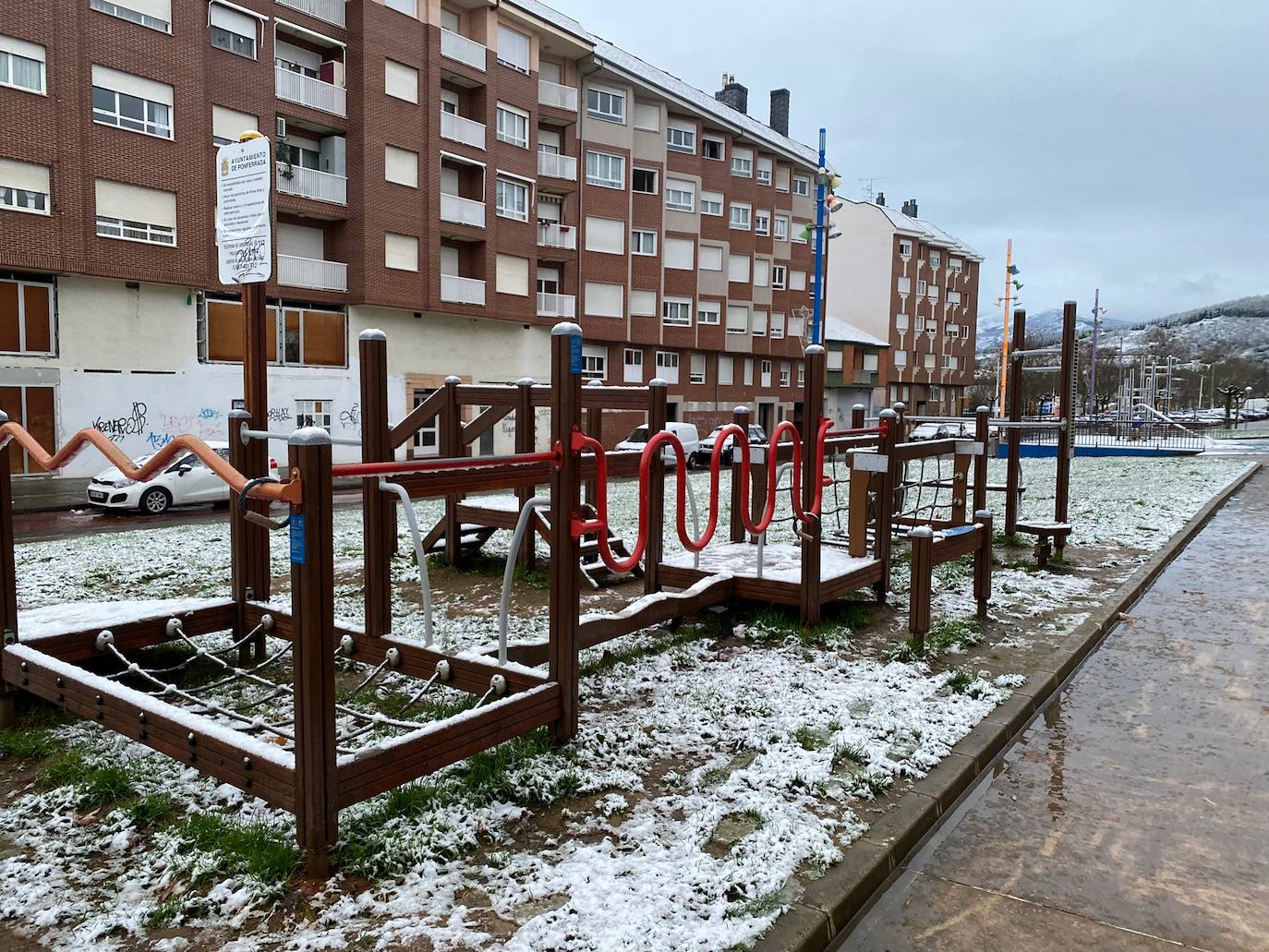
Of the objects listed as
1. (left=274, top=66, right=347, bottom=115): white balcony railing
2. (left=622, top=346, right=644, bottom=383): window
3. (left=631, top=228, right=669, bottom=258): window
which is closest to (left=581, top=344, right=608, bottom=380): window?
(left=622, top=346, right=644, bottom=383): window

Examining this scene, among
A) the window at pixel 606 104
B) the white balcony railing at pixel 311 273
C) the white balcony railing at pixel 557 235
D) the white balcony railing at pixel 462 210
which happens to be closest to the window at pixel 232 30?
the white balcony railing at pixel 311 273

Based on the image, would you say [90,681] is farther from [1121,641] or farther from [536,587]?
[1121,641]

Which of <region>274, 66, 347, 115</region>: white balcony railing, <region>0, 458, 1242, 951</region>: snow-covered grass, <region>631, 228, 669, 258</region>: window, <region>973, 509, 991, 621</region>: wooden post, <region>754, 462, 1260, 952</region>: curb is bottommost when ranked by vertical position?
<region>754, 462, 1260, 952</region>: curb

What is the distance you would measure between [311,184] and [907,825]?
95.7ft

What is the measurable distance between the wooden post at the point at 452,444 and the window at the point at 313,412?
20.9 metres

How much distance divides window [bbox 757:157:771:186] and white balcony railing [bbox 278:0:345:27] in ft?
82.6

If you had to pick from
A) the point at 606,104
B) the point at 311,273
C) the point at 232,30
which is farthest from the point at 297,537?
the point at 606,104

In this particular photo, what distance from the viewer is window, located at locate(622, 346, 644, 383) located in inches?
1623

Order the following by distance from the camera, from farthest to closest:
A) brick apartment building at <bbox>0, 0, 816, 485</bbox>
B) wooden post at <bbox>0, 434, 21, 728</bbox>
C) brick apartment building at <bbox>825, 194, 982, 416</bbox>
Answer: brick apartment building at <bbox>825, 194, 982, 416</bbox> → brick apartment building at <bbox>0, 0, 816, 485</bbox> → wooden post at <bbox>0, 434, 21, 728</bbox>

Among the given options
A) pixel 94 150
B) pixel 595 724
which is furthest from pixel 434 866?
pixel 94 150

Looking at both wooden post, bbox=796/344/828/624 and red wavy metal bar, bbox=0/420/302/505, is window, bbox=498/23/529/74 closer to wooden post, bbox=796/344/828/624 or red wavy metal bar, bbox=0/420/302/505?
wooden post, bbox=796/344/828/624

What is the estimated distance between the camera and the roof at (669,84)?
36.0m

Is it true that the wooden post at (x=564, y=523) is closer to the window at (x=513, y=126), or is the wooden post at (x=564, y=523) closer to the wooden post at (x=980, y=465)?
the wooden post at (x=980, y=465)

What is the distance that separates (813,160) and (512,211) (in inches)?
984
